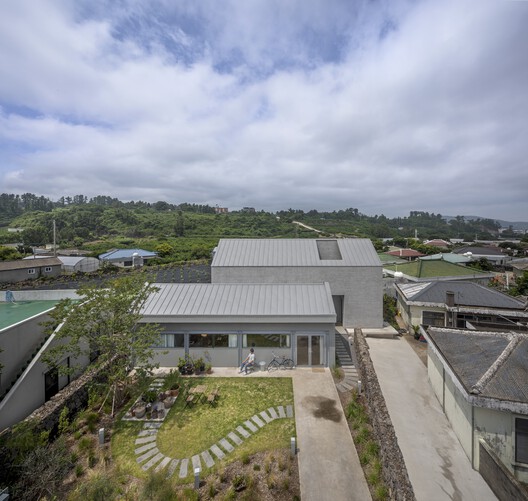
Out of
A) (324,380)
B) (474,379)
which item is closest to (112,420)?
(324,380)

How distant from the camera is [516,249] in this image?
4082 inches

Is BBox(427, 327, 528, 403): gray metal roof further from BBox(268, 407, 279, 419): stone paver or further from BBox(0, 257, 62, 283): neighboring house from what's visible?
BBox(0, 257, 62, 283): neighboring house

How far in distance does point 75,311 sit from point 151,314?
196 inches

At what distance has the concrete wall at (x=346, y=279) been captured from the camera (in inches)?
928

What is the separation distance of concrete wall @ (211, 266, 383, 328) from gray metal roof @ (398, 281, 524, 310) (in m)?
2.76

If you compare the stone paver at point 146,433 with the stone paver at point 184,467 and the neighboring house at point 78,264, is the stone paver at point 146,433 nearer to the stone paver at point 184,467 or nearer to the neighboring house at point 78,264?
the stone paver at point 184,467

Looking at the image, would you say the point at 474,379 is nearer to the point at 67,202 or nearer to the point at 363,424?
the point at 363,424

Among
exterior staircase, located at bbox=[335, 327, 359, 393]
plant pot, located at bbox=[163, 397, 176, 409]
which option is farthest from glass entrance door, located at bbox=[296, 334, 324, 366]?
plant pot, located at bbox=[163, 397, 176, 409]

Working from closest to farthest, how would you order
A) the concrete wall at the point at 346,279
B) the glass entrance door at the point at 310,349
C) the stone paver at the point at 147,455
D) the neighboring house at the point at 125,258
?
the stone paver at the point at 147,455 < the glass entrance door at the point at 310,349 < the concrete wall at the point at 346,279 < the neighboring house at the point at 125,258

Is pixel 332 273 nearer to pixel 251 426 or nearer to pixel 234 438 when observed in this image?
pixel 251 426

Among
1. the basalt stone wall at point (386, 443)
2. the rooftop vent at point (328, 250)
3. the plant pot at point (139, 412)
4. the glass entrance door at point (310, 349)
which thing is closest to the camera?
the basalt stone wall at point (386, 443)

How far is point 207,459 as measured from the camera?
1038 cm

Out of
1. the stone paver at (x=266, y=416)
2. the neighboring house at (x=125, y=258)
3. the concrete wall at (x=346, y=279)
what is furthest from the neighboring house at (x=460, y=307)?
the neighboring house at (x=125, y=258)

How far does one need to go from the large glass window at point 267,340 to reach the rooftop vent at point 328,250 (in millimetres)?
9634
